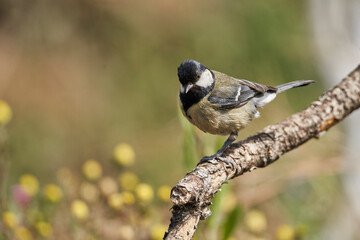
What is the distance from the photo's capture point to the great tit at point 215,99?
90.7 inches

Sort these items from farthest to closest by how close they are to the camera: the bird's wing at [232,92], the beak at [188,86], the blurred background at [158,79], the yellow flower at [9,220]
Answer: the blurred background at [158,79] < the bird's wing at [232,92] < the beak at [188,86] < the yellow flower at [9,220]

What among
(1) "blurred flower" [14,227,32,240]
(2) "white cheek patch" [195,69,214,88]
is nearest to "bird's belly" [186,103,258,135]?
(2) "white cheek patch" [195,69,214,88]

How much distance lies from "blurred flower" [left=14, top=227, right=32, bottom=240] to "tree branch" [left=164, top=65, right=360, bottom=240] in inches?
29.8

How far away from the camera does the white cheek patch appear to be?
237cm

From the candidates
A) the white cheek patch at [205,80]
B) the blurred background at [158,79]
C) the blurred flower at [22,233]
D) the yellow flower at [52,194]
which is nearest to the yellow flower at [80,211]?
the yellow flower at [52,194]

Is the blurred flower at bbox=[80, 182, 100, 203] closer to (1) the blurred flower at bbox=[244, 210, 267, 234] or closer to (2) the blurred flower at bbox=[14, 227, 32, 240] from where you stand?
(2) the blurred flower at bbox=[14, 227, 32, 240]

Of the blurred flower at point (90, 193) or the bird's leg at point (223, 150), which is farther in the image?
the blurred flower at point (90, 193)

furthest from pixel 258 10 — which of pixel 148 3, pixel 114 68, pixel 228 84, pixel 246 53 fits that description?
pixel 228 84

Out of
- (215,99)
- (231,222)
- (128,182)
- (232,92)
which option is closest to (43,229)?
(128,182)

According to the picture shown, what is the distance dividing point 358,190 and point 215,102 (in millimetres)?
1603

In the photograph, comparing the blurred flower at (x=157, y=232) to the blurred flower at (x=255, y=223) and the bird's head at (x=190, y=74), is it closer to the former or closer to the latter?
the blurred flower at (x=255, y=223)

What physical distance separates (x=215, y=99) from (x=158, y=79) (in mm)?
2725

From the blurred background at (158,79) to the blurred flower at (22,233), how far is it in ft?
4.22

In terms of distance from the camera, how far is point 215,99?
2.43 metres
